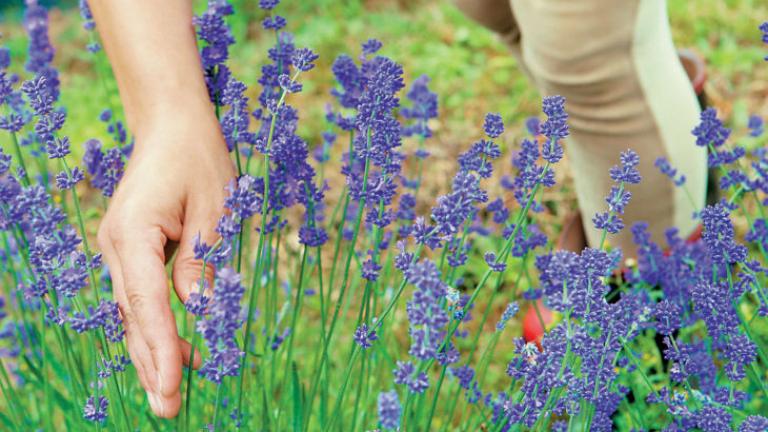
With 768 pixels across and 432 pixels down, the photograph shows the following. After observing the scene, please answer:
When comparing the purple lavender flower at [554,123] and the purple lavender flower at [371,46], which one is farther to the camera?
the purple lavender flower at [371,46]

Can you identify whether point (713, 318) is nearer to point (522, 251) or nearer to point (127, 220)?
point (522, 251)

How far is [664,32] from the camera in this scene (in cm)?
215

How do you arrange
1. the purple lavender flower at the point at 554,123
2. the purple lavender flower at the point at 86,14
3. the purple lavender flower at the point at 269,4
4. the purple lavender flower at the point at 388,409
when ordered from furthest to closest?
the purple lavender flower at the point at 86,14 → the purple lavender flower at the point at 269,4 → the purple lavender flower at the point at 554,123 → the purple lavender flower at the point at 388,409

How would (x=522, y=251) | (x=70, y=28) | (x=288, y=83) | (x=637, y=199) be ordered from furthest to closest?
(x=70, y=28)
(x=637, y=199)
(x=522, y=251)
(x=288, y=83)

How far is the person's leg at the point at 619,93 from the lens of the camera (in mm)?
1975

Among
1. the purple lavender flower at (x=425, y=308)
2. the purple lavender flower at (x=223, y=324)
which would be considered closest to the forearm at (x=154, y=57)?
the purple lavender flower at (x=223, y=324)

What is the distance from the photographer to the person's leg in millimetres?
1975

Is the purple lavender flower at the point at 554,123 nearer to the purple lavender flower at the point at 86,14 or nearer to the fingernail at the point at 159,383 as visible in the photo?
the fingernail at the point at 159,383

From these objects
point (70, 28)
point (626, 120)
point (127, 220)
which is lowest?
point (70, 28)

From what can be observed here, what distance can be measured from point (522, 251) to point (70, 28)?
388cm

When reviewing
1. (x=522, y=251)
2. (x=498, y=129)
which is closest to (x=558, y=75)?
(x=522, y=251)

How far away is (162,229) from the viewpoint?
4.29 feet

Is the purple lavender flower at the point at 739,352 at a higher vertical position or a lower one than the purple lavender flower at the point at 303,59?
lower

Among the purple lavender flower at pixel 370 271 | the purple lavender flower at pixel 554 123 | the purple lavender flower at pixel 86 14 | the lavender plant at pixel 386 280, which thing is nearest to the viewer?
the lavender plant at pixel 386 280
